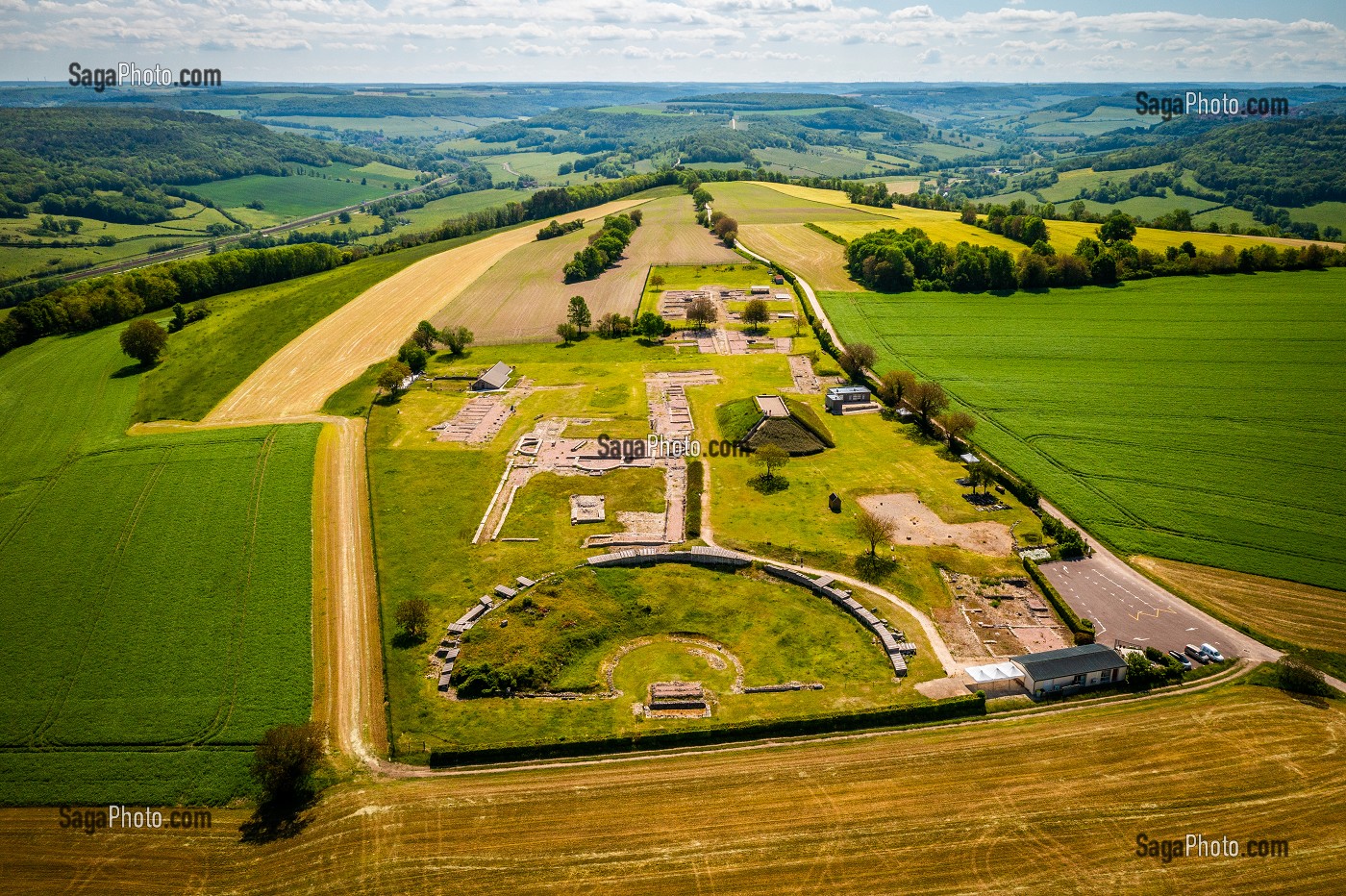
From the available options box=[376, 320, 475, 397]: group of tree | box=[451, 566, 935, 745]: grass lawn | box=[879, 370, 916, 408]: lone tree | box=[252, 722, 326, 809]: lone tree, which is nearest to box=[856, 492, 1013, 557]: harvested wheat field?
box=[451, 566, 935, 745]: grass lawn

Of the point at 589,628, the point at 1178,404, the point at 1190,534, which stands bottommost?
the point at 589,628

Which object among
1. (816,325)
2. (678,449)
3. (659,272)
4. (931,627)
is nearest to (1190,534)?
(931,627)

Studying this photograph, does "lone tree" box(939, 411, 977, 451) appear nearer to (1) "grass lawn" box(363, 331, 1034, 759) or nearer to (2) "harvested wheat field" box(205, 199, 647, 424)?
(1) "grass lawn" box(363, 331, 1034, 759)

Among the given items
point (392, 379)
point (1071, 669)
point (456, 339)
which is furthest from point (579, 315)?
point (1071, 669)

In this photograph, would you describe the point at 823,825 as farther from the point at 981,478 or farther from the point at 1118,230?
the point at 1118,230

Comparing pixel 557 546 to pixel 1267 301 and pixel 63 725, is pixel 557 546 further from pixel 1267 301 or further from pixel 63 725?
pixel 1267 301
